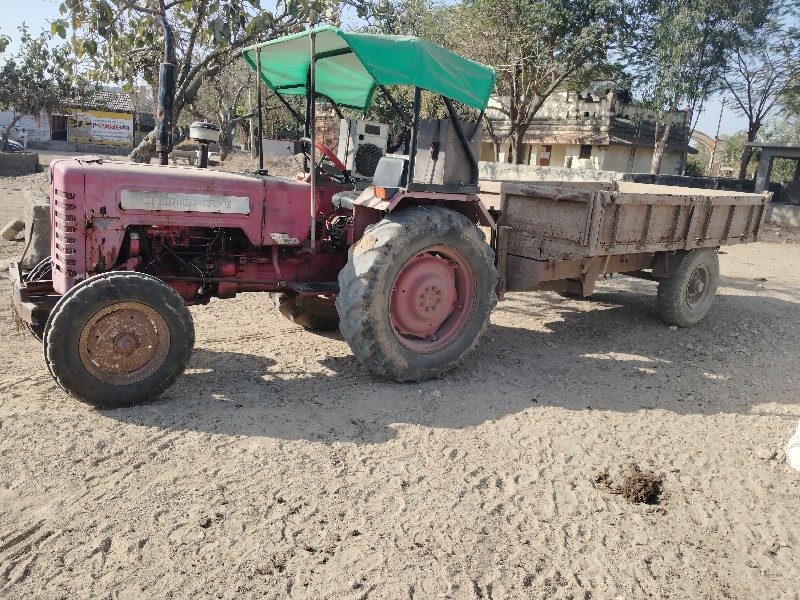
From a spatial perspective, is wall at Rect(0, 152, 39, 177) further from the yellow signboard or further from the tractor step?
the yellow signboard

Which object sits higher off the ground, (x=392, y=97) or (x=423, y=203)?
(x=392, y=97)

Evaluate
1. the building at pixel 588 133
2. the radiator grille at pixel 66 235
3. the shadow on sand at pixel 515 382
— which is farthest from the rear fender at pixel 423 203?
the building at pixel 588 133

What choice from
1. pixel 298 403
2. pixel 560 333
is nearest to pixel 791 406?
pixel 560 333

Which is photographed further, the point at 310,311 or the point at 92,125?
the point at 92,125

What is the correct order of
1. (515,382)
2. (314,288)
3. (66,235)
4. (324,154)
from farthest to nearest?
1. (324,154)
2. (515,382)
3. (314,288)
4. (66,235)

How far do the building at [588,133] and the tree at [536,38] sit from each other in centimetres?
650

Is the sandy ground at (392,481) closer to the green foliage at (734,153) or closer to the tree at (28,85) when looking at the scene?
the tree at (28,85)

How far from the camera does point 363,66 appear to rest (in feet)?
16.5

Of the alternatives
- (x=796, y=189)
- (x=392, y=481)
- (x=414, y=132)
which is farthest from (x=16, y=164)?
(x=796, y=189)

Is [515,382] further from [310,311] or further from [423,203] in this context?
[310,311]

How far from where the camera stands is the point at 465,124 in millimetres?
5164

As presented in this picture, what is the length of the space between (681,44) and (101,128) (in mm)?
38292

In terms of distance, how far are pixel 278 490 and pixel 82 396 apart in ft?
4.90

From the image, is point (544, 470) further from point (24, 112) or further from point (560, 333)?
point (24, 112)
